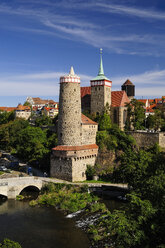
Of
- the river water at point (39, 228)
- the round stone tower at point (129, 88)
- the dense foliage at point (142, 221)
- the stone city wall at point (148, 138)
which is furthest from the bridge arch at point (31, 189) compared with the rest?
the round stone tower at point (129, 88)

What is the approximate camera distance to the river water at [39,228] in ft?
93.1

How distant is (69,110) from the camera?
47781 mm

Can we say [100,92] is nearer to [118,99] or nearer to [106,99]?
[106,99]

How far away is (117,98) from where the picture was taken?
2409 inches

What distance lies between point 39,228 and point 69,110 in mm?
21616

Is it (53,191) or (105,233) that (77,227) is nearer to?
(105,233)

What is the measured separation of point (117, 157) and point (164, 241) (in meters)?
29.1

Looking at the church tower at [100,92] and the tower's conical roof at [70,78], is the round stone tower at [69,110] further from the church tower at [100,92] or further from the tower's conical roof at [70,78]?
the church tower at [100,92]

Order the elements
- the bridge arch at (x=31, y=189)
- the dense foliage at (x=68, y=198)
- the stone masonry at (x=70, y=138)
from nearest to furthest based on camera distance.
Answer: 1. the dense foliage at (x=68, y=198)
2. the bridge arch at (x=31, y=189)
3. the stone masonry at (x=70, y=138)

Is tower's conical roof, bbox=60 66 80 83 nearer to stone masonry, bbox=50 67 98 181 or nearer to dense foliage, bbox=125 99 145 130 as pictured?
stone masonry, bbox=50 67 98 181

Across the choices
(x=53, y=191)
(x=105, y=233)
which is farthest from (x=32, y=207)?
(x=105, y=233)

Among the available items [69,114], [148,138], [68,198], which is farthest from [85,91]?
[68,198]

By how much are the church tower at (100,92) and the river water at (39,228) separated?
28890 millimetres

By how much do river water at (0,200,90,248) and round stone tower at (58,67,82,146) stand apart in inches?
548
